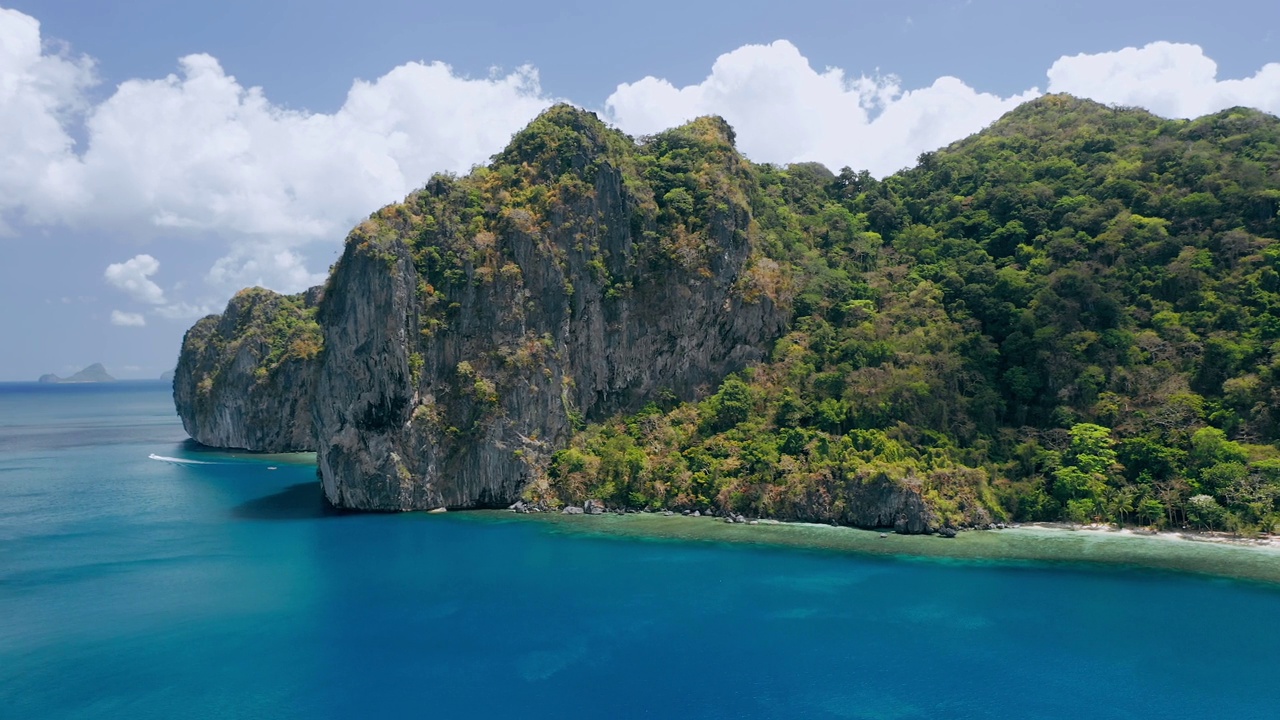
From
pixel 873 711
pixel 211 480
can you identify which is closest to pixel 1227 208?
pixel 873 711

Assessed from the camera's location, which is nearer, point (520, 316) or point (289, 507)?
point (289, 507)

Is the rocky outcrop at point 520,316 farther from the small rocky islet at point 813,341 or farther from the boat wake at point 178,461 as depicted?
the boat wake at point 178,461

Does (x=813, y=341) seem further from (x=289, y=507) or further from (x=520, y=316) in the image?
(x=289, y=507)

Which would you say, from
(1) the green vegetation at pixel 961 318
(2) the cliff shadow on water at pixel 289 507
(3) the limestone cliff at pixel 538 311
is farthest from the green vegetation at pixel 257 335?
(1) the green vegetation at pixel 961 318

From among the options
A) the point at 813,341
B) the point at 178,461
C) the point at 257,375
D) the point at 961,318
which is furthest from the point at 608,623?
the point at 257,375

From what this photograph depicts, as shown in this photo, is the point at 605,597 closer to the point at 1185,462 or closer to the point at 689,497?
the point at 689,497

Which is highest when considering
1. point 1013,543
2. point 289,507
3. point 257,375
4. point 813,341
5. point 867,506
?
point 813,341
